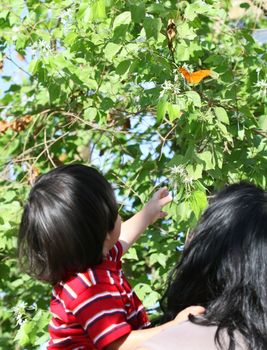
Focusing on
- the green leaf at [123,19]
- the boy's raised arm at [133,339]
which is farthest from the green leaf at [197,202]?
the boy's raised arm at [133,339]

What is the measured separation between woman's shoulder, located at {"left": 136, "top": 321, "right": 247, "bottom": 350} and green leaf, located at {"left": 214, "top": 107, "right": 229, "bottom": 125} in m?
1.62

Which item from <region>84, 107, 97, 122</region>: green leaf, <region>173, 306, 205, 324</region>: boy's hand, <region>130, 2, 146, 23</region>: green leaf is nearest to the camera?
<region>173, 306, 205, 324</region>: boy's hand

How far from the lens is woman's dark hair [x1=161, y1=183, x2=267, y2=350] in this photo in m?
1.70

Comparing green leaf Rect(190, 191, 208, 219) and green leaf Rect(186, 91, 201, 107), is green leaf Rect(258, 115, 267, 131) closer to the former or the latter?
green leaf Rect(186, 91, 201, 107)

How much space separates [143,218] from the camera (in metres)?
A: 2.91

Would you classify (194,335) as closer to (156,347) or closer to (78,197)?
(156,347)

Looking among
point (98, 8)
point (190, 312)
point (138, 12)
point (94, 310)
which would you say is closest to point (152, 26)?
point (138, 12)

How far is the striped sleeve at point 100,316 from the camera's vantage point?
2.26 meters

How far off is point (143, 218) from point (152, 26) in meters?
0.65

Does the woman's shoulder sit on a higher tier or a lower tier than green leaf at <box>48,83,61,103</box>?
higher

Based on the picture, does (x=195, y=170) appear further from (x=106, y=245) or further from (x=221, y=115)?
(x=106, y=245)

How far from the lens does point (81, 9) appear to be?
10.2 ft

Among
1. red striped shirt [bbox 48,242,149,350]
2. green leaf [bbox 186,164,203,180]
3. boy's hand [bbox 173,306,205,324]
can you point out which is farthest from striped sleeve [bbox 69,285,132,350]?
green leaf [bbox 186,164,203,180]

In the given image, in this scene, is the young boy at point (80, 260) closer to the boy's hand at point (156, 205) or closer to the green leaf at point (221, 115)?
the boy's hand at point (156, 205)
